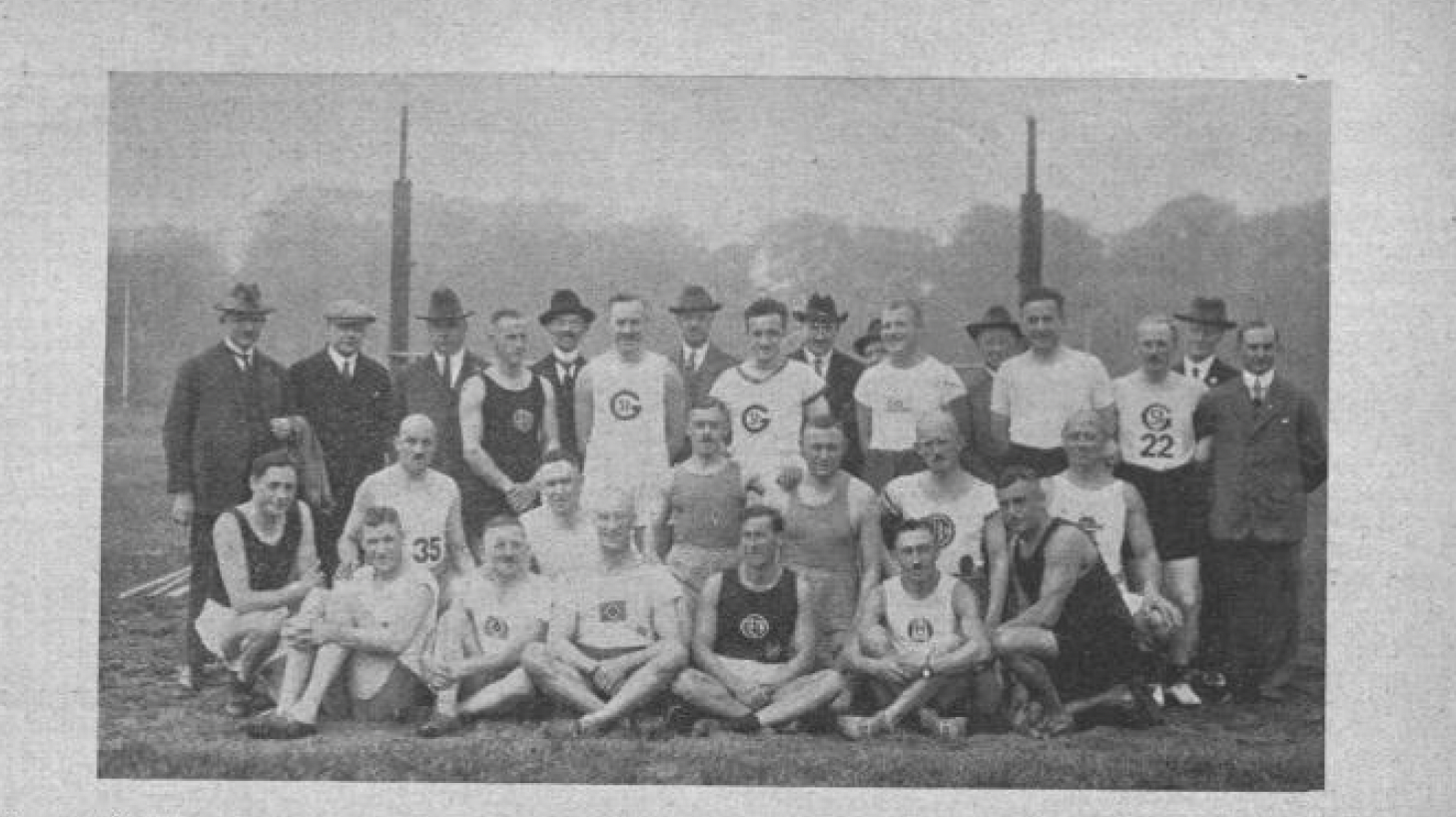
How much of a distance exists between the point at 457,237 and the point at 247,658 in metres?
1.93

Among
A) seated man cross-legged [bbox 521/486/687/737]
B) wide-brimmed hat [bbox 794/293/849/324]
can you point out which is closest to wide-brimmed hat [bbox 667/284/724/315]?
wide-brimmed hat [bbox 794/293/849/324]

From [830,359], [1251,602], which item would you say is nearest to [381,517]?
[830,359]

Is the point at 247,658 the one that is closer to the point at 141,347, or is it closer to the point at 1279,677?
the point at 141,347

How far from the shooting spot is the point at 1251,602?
683 centimetres

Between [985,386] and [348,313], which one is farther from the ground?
[348,313]

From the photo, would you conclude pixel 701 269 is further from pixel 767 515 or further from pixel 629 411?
pixel 767 515

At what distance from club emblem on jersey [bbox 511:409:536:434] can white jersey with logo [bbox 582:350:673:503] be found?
252mm

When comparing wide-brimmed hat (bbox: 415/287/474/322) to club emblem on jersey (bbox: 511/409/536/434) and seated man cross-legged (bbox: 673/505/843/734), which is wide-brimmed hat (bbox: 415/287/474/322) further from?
seated man cross-legged (bbox: 673/505/843/734)

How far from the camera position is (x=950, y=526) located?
22.4 feet

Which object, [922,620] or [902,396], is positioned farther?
[902,396]

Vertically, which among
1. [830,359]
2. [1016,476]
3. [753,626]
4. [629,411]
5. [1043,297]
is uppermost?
[1043,297]

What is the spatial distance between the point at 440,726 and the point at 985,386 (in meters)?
2.61

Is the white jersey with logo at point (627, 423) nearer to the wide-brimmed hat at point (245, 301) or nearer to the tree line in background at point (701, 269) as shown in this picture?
the tree line in background at point (701, 269)

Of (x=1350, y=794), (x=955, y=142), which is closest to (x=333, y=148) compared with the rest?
(x=955, y=142)
